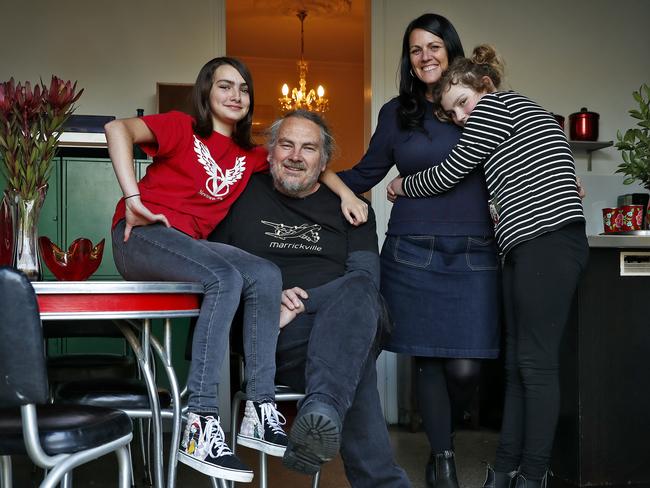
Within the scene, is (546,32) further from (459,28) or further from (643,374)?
(643,374)

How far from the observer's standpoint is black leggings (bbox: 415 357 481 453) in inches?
94.3

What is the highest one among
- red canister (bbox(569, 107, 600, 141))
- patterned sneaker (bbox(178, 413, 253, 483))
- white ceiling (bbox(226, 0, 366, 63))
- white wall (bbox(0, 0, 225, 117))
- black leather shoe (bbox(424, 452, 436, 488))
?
white ceiling (bbox(226, 0, 366, 63))

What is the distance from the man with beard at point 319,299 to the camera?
188cm

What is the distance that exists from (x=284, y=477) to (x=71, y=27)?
9.34ft

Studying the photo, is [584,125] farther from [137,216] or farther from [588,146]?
[137,216]

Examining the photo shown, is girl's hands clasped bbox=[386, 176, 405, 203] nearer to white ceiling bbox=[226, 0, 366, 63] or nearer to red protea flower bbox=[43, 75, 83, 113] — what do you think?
red protea flower bbox=[43, 75, 83, 113]

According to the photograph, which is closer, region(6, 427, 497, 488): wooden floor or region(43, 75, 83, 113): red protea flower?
region(43, 75, 83, 113): red protea flower

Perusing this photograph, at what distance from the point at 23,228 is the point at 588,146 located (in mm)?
3786

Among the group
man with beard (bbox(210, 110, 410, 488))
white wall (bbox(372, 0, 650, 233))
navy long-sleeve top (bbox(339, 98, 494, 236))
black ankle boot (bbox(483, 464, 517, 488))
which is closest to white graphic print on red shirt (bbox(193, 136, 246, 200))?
man with beard (bbox(210, 110, 410, 488))

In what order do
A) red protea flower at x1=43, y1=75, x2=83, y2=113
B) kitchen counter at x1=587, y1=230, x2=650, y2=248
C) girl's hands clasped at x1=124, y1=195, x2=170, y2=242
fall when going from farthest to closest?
kitchen counter at x1=587, y1=230, x2=650, y2=248
girl's hands clasped at x1=124, y1=195, x2=170, y2=242
red protea flower at x1=43, y1=75, x2=83, y2=113

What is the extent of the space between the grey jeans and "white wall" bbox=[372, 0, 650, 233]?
299cm

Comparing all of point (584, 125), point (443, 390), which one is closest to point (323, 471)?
point (443, 390)

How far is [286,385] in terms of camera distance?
2.18 m

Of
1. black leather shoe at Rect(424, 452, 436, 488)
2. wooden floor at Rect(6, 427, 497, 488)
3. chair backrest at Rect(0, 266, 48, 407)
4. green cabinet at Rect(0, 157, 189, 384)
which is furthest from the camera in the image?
green cabinet at Rect(0, 157, 189, 384)
